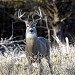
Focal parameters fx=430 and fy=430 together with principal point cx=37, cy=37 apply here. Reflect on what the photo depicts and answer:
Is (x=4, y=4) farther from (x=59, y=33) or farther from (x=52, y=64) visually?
(x=52, y=64)

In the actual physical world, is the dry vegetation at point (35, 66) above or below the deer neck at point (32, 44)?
below

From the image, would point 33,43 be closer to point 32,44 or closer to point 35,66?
point 32,44

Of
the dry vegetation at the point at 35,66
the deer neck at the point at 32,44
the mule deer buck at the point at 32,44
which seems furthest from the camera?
the deer neck at the point at 32,44

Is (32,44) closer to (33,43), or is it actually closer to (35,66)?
(33,43)

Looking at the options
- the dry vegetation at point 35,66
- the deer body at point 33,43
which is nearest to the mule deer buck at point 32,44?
the deer body at point 33,43

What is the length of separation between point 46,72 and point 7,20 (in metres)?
15.0

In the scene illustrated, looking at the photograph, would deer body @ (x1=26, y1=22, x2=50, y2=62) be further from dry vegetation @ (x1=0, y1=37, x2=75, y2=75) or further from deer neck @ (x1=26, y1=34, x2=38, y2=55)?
dry vegetation @ (x1=0, y1=37, x2=75, y2=75)

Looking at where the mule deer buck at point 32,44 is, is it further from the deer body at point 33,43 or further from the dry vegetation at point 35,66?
the dry vegetation at point 35,66

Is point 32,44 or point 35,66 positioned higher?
point 32,44

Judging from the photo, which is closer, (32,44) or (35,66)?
(35,66)

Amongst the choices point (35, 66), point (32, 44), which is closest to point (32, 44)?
point (32, 44)

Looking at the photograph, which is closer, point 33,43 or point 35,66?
point 35,66

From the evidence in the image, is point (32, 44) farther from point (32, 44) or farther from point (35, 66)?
point (35, 66)

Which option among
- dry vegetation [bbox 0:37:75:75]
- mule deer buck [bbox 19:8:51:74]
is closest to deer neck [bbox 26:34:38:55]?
mule deer buck [bbox 19:8:51:74]
